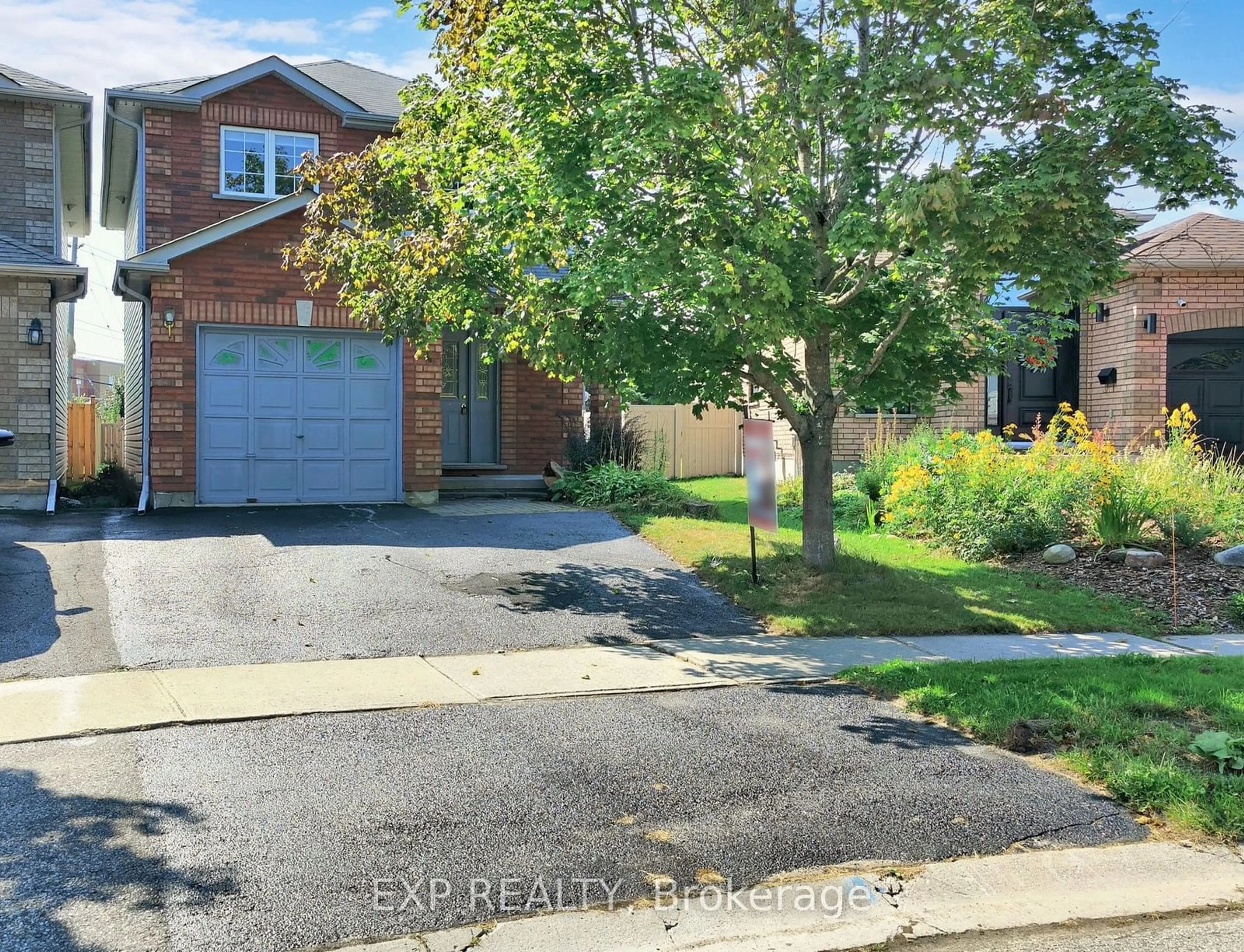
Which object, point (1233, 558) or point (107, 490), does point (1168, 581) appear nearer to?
point (1233, 558)

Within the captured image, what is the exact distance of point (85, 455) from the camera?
2023 centimetres

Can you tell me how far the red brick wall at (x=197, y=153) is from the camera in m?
15.2

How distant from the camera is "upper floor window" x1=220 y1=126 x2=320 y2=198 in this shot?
51.8ft

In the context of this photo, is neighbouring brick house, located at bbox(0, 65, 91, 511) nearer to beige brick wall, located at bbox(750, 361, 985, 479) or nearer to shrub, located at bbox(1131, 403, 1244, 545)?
beige brick wall, located at bbox(750, 361, 985, 479)

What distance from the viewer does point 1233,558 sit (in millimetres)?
10281

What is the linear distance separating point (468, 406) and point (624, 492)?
4.61 meters

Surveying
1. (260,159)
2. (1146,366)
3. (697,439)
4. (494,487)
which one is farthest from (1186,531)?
(260,159)

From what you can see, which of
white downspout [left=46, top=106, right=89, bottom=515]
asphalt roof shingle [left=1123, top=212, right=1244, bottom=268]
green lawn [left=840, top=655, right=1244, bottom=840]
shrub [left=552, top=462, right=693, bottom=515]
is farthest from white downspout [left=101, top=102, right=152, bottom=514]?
asphalt roof shingle [left=1123, top=212, right=1244, bottom=268]

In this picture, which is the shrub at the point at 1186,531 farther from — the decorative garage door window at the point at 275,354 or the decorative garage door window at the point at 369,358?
the decorative garage door window at the point at 275,354

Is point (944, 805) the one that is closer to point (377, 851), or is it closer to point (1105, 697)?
point (1105, 697)

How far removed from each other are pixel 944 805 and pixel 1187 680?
9.59ft

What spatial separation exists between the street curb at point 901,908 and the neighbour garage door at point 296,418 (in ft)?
36.6

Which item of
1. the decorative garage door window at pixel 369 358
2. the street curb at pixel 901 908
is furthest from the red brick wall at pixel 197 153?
the street curb at pixel 901 908

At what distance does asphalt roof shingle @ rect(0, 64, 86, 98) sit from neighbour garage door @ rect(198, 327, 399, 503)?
15.9ft
